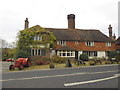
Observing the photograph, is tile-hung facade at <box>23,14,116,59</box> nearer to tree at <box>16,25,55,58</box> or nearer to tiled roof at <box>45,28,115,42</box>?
tiled roof at <box>45,28,115,42</box>

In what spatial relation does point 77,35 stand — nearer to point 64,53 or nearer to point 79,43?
point 79,43

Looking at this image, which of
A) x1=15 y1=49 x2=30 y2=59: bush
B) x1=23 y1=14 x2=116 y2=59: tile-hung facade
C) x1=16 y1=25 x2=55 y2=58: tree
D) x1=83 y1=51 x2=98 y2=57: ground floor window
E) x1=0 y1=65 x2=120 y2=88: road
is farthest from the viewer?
x1=83 y1=51 x2=98 y2=57: ground floor window

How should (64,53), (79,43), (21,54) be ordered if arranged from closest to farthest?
(21,54)
(64,53)
(79,43)

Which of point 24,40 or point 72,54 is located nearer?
point 24,40

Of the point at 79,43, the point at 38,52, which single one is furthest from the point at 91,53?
the point at 38,52

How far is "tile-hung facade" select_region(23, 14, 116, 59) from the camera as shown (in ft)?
94.7

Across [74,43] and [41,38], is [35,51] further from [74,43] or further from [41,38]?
[74,43]

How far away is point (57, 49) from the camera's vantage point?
28125 mm

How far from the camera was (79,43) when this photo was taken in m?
32.0

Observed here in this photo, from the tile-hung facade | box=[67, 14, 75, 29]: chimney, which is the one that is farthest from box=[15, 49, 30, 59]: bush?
box=[67, 14, 75, 29]: chimney

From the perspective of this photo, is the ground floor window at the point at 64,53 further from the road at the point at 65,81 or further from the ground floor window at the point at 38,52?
the road at the point at 65,81

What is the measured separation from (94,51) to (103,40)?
442cm

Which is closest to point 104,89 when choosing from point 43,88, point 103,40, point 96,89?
point 96,89

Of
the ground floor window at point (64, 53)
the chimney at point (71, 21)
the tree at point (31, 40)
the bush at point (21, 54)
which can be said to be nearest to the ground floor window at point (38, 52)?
the tree at point (31, 40)
